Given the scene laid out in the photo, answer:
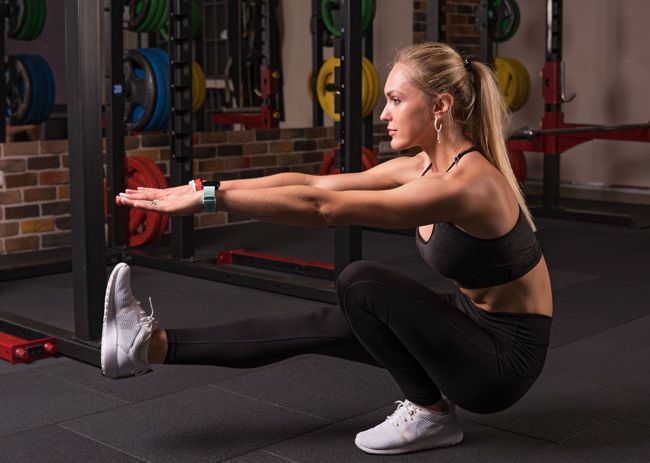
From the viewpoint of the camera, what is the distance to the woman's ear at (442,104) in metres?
1.99

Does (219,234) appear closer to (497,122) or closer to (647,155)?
(647,155)

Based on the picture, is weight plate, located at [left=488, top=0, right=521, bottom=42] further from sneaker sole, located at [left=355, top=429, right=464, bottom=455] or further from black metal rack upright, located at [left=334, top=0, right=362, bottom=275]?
sneaker sole, located at [left=355, top=429, right=464, bottom=455]

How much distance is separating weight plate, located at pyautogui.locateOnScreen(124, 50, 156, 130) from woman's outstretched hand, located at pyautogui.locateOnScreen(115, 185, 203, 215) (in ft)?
11.2

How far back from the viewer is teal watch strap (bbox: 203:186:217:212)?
1.76m

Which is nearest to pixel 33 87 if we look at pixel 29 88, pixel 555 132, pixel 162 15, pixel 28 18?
pixel 29 88

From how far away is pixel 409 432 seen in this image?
2154 millimetres

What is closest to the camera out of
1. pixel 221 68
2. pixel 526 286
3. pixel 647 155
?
pixel 526 286

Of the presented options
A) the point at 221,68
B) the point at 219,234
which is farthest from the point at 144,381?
the point at 221,68

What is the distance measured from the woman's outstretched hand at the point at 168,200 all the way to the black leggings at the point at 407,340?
0.39m

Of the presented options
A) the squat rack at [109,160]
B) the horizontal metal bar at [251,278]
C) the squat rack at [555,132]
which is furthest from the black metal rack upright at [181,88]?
the squat rack at [555,132]

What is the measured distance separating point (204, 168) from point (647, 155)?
3072 millimetres

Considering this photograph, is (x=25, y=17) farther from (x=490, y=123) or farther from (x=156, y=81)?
(x=490, y=123)

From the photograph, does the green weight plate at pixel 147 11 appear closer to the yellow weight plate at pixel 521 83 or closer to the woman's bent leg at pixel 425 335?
the yellow weight plate at pixel 521 83

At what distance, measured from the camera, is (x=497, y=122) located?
204 centimetres
